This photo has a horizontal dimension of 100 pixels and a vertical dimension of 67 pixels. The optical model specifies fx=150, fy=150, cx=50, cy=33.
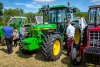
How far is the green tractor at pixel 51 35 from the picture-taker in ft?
21.2

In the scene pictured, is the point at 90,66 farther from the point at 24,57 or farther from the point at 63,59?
the point at 24,57

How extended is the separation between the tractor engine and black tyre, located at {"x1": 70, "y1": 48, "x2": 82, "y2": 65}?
0.59m

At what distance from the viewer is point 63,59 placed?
22.4 ft

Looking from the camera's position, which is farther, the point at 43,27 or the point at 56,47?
the point at 43,27

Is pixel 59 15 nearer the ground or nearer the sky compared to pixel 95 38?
nearer the sky

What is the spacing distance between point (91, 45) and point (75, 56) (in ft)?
2.39

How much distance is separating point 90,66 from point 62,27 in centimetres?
299

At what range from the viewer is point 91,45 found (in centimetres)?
548

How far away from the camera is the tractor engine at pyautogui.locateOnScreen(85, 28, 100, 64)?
489 centimetres

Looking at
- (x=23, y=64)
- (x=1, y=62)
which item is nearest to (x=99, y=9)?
(x=23, y=64)

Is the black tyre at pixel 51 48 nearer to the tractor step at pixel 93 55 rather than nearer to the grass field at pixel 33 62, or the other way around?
the grass field at pixel 33 62

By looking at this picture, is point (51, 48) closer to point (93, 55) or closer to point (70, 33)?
point (70, 33)

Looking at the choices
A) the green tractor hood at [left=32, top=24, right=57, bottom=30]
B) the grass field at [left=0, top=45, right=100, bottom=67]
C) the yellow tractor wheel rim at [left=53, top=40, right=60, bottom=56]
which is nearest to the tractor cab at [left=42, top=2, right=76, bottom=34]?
the green tractor hood at [left=32, top=24, right=57, bottom=30]

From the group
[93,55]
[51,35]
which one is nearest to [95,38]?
[93,55]
